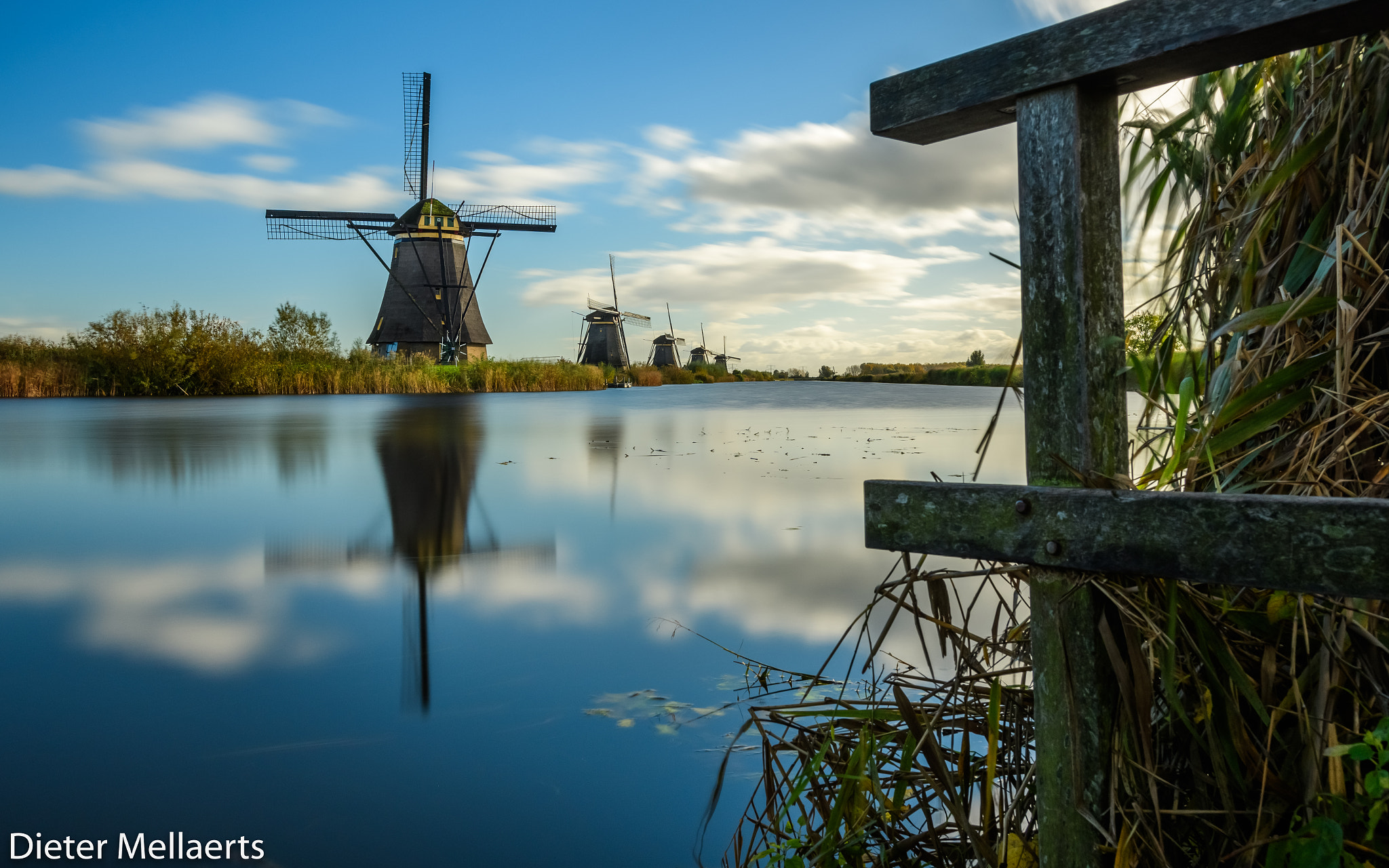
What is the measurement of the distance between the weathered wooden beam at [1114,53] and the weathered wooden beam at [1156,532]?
0.59 meters

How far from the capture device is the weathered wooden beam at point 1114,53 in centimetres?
101

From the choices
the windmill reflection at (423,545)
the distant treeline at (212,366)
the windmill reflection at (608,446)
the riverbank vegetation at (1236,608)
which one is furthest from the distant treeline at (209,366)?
the riverbank vegetation at (1236,608)

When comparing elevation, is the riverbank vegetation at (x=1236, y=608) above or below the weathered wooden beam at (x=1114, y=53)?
below

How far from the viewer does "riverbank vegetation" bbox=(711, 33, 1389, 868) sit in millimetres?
1124

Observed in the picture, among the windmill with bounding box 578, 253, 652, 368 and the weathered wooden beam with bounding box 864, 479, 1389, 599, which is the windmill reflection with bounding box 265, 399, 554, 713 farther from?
the windmill with bounding box 578, 253, 652, 368

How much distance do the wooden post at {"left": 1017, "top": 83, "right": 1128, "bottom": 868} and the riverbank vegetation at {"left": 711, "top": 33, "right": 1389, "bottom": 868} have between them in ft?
0.12

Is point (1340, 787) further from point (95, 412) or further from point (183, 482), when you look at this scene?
point (95, 412)

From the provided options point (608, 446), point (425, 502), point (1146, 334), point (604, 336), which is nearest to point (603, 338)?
point (604, 336)

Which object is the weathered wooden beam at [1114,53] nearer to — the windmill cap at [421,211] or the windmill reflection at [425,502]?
the windmill reflection at [425,502]

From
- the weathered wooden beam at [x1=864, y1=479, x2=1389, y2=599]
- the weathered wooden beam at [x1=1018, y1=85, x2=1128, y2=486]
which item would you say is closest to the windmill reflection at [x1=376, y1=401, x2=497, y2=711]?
the weathered wooden beam at [x1=864, y1=479, x2=1389, y2=599]

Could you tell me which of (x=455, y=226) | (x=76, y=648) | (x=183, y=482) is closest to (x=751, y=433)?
(x=183, y=482)

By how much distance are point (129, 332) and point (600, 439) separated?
25.2 meters

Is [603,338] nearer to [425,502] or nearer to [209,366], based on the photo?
[209,366]

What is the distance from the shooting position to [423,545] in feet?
17.8
